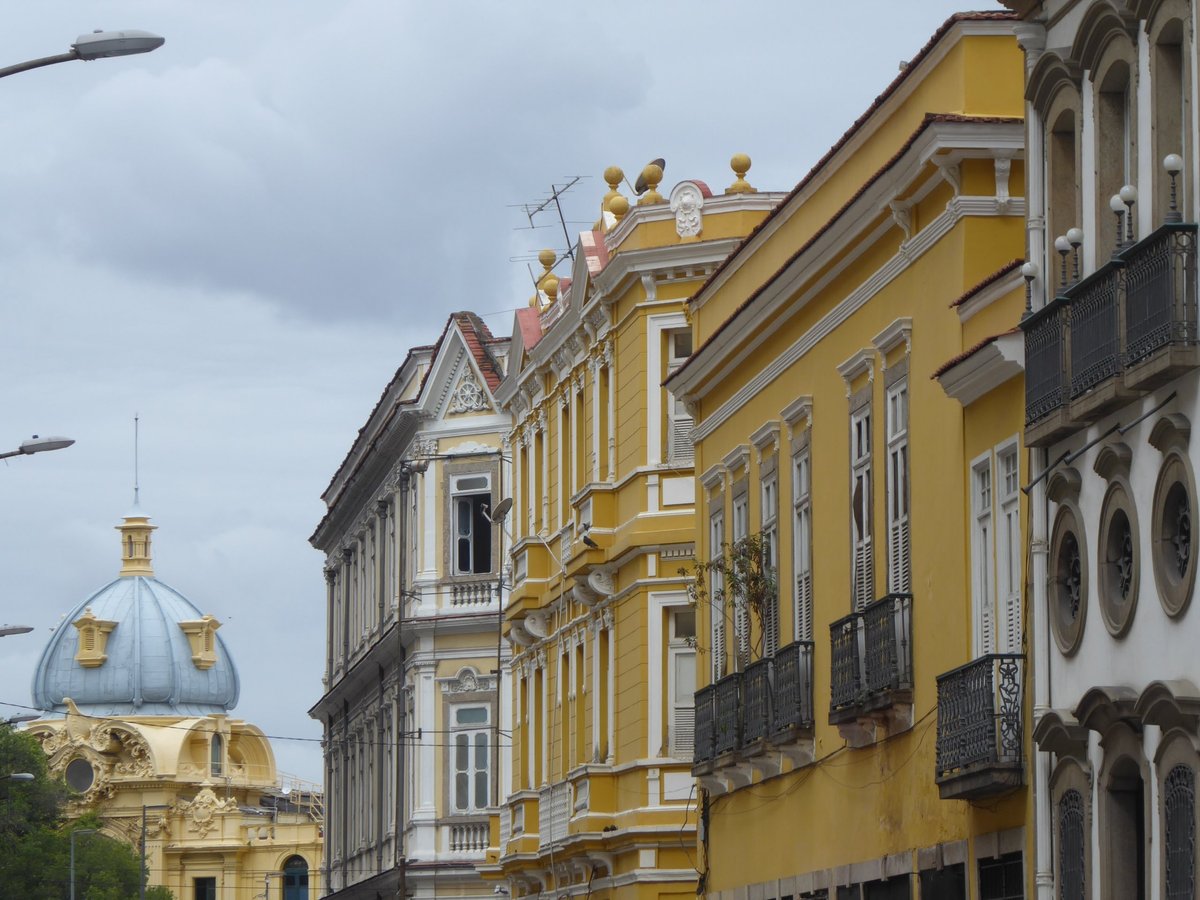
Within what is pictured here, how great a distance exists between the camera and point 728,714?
3086cm

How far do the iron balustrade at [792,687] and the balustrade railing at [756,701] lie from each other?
0.93 ft

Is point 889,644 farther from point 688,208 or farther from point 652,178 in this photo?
point 652,178

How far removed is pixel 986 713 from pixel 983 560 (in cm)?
160

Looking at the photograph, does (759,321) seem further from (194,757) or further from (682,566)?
(194,757)

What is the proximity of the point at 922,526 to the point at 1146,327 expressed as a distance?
237 inches

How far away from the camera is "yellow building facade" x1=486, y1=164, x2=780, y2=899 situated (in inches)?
1454

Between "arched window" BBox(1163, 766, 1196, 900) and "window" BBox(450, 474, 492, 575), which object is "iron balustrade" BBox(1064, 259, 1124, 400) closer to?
"arched window" BBox(1163, 766, 1196, 900)

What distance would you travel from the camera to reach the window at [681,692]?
36.8m

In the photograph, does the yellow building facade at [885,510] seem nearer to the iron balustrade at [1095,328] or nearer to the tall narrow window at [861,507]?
the tall narrow window at [861,507]

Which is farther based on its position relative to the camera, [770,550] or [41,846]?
[41,846]

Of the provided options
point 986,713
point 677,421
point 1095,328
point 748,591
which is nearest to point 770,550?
point 748,591

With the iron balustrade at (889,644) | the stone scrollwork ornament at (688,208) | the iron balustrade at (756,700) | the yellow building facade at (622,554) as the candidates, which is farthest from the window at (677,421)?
the iron balustrade at (889,644)

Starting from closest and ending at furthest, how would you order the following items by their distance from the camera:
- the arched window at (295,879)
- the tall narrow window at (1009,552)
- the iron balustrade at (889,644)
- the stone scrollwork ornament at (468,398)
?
the tall narrow window at (1009,552) → the iron balustrade at (889,644) → the stone scrollwork ornament at (468,398) → the arched window at (295,879)

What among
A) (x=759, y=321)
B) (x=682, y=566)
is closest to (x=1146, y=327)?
(x=759, y=321)
